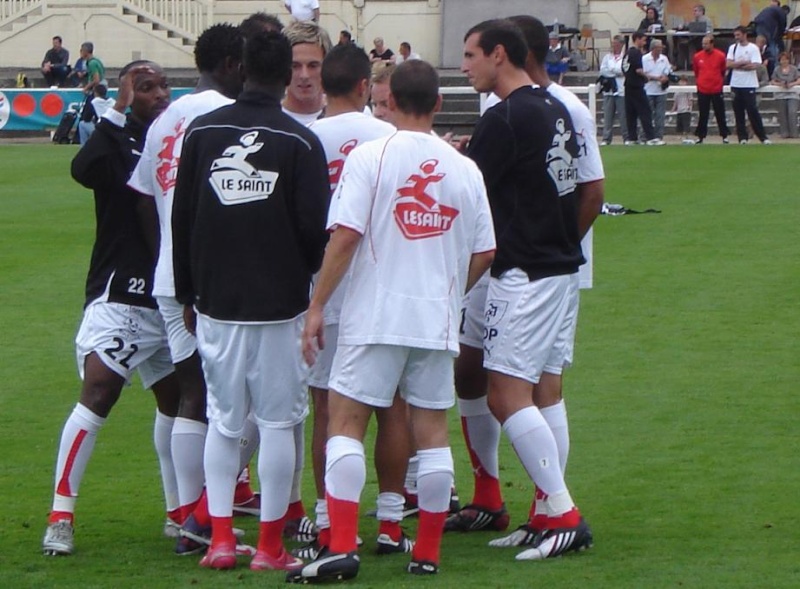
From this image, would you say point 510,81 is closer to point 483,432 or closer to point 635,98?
point 483,432

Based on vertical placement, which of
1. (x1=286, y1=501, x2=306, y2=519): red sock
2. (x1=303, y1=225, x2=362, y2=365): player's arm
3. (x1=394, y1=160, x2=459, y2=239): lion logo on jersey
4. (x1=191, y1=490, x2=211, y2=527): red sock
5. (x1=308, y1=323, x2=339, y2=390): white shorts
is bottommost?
(x1=286, y1=501, x2=306, y2=519): red sock

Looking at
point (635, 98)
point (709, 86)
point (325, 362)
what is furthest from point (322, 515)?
point (709, 86)

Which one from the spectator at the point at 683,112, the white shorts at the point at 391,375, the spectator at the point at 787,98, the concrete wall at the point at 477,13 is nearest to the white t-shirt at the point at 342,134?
the white shorts at the point at 391,375

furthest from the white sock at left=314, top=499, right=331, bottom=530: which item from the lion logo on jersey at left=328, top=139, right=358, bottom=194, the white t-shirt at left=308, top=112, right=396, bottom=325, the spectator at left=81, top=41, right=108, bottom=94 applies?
the spectator at left=81, top=41, right=108, bottom=94

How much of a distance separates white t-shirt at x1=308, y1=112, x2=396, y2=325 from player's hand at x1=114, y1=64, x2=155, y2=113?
761 millimetres

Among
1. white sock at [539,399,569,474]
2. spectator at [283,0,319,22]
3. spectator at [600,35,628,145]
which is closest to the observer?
white sock at [539,399,569,474]

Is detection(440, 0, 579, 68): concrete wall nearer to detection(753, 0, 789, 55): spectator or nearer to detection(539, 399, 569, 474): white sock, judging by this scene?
detection(753, 0, 789, 55): spectator

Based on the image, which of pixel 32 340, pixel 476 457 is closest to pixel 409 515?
pixel 476 457

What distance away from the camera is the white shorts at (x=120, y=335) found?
6.19 m

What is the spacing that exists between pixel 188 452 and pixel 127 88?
147 cm

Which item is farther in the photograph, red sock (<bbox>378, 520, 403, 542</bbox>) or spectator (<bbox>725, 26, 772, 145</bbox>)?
spectator (<bbox>725, 26, 772, 145</bbox>)

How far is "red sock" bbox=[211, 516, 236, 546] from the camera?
5.76 metres

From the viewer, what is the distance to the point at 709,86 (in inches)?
1101

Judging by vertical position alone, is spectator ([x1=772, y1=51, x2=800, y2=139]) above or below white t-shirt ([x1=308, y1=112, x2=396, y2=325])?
below
